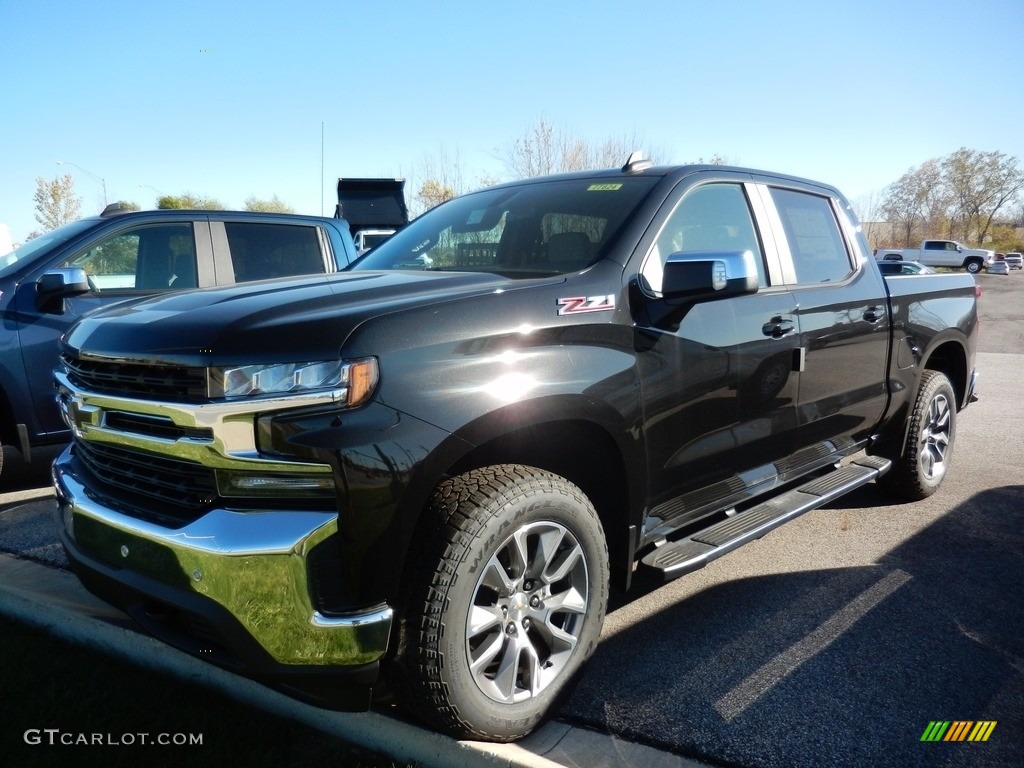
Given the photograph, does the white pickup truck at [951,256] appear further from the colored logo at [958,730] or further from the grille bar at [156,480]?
the grille bar at [156,480]

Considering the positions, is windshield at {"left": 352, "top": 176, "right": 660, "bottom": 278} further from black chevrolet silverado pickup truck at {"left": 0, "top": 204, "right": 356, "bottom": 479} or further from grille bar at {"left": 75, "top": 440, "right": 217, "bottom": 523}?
black chevrolet silverado pickup truck at {"left": 0, "top": 204, "right": 356, "bottom": 479}

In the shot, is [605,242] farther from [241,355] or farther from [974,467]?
[974,467]

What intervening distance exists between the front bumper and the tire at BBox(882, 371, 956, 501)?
3.89 metres

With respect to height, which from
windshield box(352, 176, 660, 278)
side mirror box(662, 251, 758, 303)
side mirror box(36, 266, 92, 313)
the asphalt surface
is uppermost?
windshield box(352, 176, 660, 278)

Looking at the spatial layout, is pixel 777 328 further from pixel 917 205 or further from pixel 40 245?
pixel 917 205

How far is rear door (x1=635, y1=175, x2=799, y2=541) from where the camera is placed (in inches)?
114

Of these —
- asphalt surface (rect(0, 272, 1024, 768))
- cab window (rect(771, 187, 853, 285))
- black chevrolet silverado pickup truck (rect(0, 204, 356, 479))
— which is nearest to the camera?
asphalt surface (rect(0, 272, 1024, 768))

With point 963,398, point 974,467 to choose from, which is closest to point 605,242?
point 963,398

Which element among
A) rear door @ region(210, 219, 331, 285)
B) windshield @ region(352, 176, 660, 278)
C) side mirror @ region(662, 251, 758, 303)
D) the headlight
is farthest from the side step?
rear door @ region(210, 219, 331, 285)

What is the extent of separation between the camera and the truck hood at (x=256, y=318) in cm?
209

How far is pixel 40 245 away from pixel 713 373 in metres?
4.79

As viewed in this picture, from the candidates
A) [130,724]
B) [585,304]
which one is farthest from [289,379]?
[130,724]

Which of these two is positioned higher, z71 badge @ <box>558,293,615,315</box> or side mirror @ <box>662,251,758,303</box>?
side mirror @ <box>662,251,758,303</box>

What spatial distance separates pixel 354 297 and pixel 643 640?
1813 millimetres
